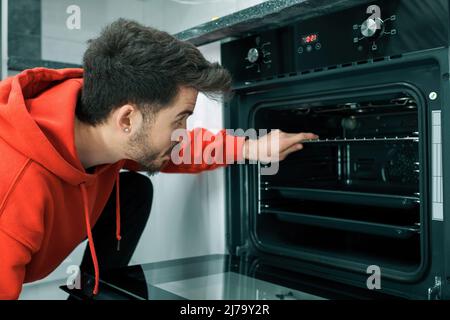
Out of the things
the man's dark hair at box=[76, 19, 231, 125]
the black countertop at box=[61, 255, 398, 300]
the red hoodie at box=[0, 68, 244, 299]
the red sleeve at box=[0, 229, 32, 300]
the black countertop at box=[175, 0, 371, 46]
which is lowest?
the black countertop at box=[61, 255, 398, 300]

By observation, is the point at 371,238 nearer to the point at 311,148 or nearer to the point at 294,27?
the point at 311,148

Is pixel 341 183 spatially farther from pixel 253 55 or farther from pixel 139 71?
pixel 139 71

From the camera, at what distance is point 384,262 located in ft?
3.26

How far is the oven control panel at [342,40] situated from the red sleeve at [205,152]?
17cm

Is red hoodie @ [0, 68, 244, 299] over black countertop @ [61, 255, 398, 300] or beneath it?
over

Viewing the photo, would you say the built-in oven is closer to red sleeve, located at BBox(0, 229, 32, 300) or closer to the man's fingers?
the man's fingers

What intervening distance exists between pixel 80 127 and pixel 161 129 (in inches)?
7.7

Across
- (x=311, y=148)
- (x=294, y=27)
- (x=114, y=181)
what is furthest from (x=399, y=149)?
(x=114, y=181)

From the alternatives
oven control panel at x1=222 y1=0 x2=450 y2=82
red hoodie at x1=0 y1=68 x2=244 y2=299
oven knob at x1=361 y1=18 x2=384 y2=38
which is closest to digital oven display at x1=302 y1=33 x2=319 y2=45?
oven control panel at x1=222 y1=0 x2=450 y2=82

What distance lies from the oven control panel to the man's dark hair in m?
0.19

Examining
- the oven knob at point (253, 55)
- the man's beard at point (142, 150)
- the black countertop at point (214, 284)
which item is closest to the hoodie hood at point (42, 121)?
the man's beard at point (142, 150)

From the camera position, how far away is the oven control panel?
81 centimetres

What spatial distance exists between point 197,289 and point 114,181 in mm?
385

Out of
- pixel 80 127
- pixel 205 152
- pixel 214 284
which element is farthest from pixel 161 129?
pixel 214 284
